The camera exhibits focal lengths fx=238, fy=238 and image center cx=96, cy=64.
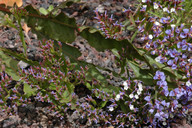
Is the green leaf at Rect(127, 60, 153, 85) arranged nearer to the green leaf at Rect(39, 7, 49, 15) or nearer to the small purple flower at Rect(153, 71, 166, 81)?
the small purple flower at Rect(153, 71, 166, 81)

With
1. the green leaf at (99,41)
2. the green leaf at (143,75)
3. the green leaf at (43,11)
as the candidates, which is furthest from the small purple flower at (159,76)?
the green leaf at (43,11)

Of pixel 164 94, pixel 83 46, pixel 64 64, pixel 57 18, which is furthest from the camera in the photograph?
pixel 83 46

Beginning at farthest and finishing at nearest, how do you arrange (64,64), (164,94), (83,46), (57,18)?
(83,46) → (57,18) → (64,64) → (164,94)

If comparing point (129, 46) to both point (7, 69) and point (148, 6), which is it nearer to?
point (148, 6)

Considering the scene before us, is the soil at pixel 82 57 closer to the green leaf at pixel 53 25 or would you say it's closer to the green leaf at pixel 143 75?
the green leaf at pixel 53 25

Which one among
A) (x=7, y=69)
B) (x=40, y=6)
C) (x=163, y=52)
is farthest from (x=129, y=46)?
(x=40, y=6)

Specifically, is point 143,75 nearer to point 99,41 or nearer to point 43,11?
point 99,41

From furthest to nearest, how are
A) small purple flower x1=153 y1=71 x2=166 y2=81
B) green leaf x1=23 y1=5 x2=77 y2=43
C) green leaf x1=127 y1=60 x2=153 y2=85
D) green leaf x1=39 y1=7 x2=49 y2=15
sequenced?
green leaf x1=39 y1=7 x2=49 y2=15, green leaf x1=23 y1=5 x2=77 y2=43, green leaf x1=127 y1=60 x2=153 y2=85, small purple flower x1=153 y1=71 x2=166 y2=81

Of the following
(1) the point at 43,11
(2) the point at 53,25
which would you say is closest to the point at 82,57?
(2) the point at 53,25

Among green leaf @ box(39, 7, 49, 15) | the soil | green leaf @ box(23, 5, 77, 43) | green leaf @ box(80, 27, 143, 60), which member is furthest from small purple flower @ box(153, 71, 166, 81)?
green leaf @ box(39, 7, 49, 15)
